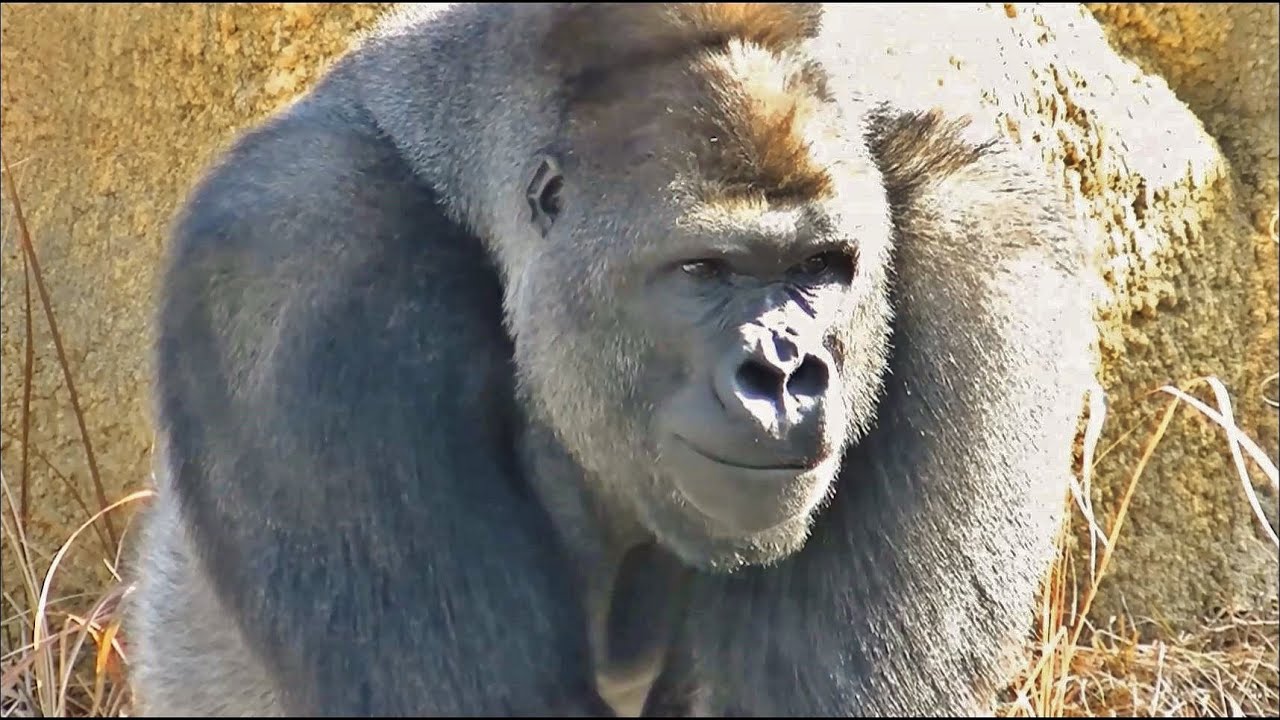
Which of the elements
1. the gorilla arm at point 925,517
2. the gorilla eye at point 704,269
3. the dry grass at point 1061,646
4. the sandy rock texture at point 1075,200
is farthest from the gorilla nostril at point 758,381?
the sandy rock texture at point 1075,200

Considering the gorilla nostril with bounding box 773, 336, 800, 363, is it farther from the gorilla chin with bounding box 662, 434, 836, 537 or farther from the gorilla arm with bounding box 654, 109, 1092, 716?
the gorilla arm with bounding box 654, 109, 1092, 716

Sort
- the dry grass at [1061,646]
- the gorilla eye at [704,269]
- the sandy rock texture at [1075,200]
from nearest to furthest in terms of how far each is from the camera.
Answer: the gorilla eye at [704,269] → the dry grass at [1061,646] → the sandy rock texture at [1075,200]

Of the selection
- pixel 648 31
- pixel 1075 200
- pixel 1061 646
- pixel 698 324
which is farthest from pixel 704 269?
pixel 1075 200

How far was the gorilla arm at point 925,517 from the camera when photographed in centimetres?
233

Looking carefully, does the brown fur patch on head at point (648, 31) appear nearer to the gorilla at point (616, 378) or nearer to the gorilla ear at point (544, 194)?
the gorilla at point (616, 378)

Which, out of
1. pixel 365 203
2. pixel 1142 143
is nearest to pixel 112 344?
pixel 365 203

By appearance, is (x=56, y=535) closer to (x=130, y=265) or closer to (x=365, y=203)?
(x=130, y=265)

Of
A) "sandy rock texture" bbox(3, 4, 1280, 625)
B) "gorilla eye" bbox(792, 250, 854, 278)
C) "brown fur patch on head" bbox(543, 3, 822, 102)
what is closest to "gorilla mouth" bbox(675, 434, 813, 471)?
"gorilla eye" bbox(792, 250, 854, 278)

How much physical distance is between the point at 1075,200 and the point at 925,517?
151 cm

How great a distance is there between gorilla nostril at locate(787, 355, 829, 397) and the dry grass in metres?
1.21

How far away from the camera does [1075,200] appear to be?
11.9ft

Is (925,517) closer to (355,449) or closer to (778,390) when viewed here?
(778,390)

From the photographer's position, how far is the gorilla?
2008 millimetres

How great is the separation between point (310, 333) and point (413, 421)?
7.2 inches
